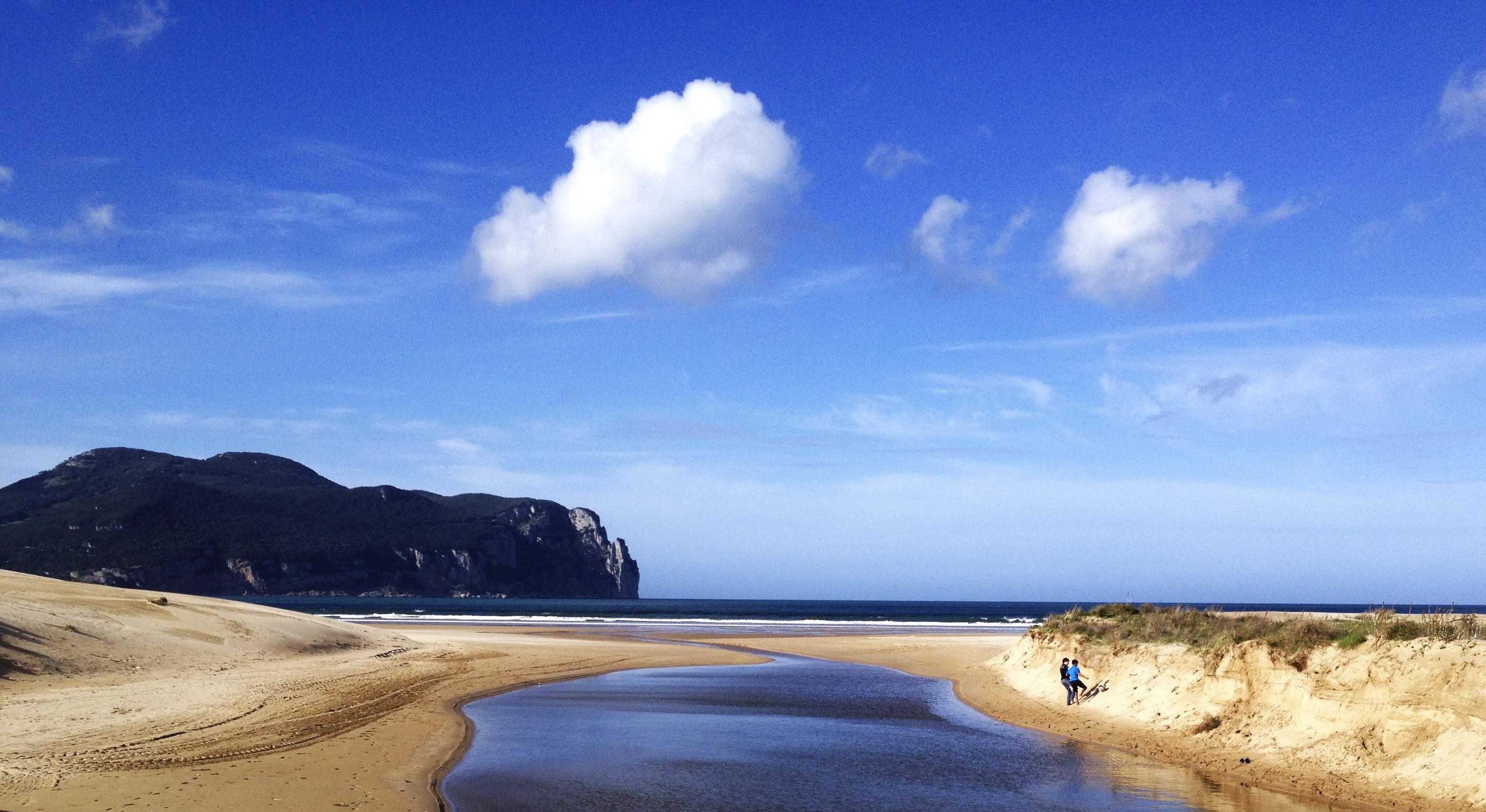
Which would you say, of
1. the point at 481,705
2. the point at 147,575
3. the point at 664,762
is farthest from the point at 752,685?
the point at 147,575

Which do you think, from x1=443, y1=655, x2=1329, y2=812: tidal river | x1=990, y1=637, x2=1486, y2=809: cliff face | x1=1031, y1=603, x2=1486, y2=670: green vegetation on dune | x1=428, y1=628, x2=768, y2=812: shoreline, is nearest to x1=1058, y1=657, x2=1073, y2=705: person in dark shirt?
x1=443, y1=655, x2=1329, y2=812: tidal river

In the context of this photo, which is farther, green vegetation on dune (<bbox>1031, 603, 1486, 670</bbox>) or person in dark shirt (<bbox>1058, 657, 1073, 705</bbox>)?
person in dark shirt (<bbox>1058, 657, 1073, 705</bbox>)

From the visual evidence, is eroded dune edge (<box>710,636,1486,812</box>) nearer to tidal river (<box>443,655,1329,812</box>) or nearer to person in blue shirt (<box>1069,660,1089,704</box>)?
person in blue shirt (<box>1069,660,1089,704</box>)

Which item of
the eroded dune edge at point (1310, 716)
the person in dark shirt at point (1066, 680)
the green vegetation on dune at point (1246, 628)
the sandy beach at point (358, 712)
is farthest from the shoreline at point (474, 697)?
the person in dark shirt at point (1066, 680)

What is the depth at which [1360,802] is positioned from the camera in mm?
16609

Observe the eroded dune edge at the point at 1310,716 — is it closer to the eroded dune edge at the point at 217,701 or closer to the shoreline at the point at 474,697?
the shoreline at the point at 474,697

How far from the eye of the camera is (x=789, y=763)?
19938mm

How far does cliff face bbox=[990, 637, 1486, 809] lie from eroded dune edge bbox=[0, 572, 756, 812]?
1679 centimetres

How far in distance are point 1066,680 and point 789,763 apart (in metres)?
13.1

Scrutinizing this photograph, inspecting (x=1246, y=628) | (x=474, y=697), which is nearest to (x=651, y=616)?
(x=474, y=697)

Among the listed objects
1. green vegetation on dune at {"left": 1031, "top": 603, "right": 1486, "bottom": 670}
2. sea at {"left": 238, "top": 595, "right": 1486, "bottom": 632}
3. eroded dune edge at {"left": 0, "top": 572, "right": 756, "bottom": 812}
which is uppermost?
green vegetation on dune at {"left": 1031, "top": 603, "right": 1486, "bottom": 670}

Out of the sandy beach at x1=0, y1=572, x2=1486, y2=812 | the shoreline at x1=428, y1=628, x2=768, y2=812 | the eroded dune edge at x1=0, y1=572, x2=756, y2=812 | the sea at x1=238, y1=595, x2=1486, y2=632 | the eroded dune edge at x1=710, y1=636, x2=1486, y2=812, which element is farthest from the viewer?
the sea at x1=238, y1=595, x2=1486, y2=632

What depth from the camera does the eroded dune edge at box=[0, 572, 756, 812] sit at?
48.6 ft

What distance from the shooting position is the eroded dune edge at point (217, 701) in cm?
1481
